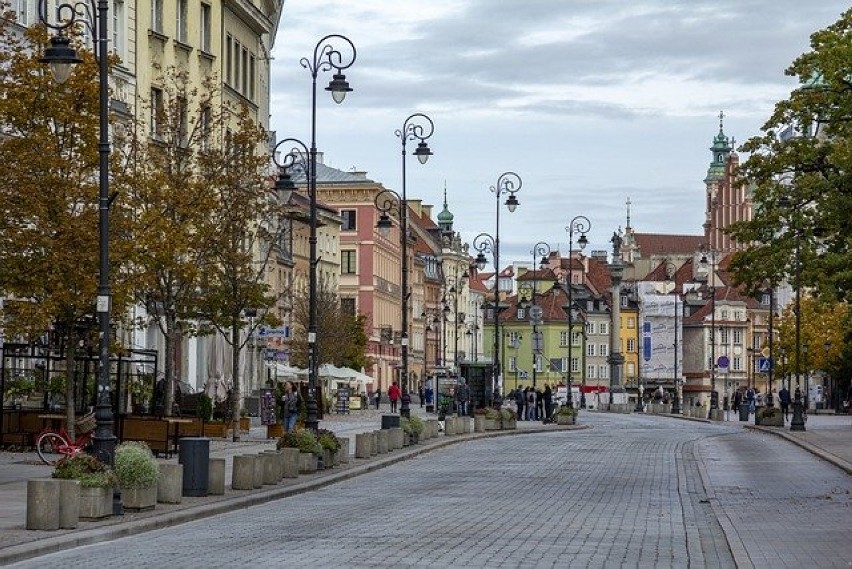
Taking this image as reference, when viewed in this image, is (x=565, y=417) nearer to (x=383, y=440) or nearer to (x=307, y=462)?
(x=383, y=440)

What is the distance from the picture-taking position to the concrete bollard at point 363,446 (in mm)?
42312

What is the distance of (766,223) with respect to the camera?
52.0m

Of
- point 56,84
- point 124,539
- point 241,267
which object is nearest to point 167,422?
point 56,84

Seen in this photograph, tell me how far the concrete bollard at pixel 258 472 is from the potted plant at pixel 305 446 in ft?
13.1

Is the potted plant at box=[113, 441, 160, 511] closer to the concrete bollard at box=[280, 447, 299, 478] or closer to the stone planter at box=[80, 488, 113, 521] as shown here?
the stone planter at box=[80, 488, 113, 521]

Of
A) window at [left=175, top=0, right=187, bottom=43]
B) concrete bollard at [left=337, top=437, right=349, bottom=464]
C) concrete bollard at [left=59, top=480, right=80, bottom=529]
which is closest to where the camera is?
concrete bollard at [left=59, top=480, right=80, bottom=529]

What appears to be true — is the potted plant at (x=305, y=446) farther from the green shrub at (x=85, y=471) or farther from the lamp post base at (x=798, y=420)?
the lamp post base at (x=798, y=420)

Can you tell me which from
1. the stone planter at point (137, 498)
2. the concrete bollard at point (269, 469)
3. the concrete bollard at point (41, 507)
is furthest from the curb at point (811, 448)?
the concrete bollard at point (41, 507)

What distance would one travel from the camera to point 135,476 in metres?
25.2

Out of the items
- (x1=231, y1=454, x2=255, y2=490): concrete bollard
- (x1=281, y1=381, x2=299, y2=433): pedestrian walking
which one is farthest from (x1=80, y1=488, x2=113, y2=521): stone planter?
(x1=281, y1=381, x2=299, y2=433): pedestrian walking

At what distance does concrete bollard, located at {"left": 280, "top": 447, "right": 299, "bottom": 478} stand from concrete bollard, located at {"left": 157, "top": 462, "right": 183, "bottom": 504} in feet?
22.0

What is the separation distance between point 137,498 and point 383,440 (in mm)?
20489

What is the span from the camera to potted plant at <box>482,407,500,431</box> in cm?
6800

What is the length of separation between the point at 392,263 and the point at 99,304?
13510cm
